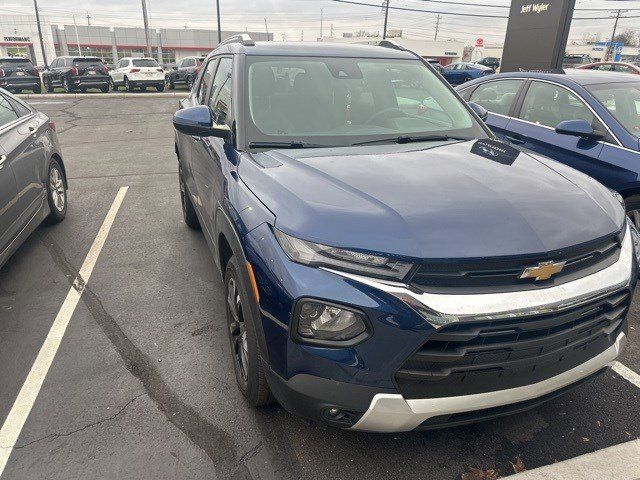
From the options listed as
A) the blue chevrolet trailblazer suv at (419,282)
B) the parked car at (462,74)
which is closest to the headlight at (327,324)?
the blue chevrolet trailblazer suv at (419,282)

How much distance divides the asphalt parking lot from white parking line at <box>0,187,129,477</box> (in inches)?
1.5

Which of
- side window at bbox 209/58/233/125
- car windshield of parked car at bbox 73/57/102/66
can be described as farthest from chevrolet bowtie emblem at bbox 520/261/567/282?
car windshield of parked car at bbox 73/57/102/66

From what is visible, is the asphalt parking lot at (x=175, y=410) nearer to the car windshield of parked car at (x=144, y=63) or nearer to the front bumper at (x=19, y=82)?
the front bumper at (x=19, y=82)

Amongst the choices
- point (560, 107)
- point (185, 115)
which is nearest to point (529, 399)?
point (185, 115)

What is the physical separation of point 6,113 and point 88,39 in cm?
7960

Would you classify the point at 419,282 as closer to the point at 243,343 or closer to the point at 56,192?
the point at 243,343

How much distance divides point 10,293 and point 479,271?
12.3 ft

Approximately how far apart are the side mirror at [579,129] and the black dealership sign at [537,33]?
8409mm

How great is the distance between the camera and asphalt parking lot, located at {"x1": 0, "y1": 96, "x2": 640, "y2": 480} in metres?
2.24

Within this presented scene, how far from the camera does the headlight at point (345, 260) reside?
1788mm

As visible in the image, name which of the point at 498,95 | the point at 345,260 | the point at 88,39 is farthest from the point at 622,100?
the point at 88,39

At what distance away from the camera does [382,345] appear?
175 centimetres

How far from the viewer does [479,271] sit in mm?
1798

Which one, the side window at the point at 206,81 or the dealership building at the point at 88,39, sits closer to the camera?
the side window at the point at 206,81
